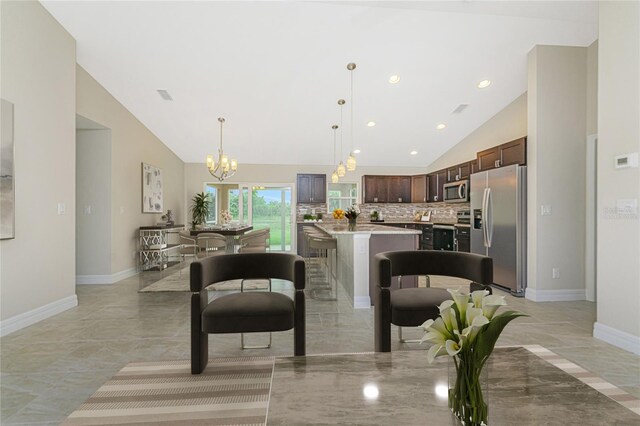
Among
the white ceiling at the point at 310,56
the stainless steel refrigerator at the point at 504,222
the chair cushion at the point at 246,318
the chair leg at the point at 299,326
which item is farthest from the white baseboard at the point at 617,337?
the white ceiling at the point at 310,56

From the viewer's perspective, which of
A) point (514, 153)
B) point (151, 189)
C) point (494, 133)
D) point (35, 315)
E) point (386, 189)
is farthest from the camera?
point (386, 189)

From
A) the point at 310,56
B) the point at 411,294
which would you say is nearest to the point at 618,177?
the point at 411,294

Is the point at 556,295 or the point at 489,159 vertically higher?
the point at 489,159

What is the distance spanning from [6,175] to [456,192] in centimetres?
702

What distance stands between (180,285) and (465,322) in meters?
4.94

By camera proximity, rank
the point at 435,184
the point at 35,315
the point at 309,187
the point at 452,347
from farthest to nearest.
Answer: the point at 309,187, the point at 435,184, the point at 35,315, the point at 452,347

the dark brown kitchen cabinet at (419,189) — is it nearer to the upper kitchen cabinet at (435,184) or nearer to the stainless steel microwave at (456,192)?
the upper kitchen cabinet at (435,184)

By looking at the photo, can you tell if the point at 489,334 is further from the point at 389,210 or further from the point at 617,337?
the point at 389,210

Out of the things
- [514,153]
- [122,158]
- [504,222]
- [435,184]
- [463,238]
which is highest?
[122,158]

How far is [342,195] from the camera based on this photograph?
9.03m

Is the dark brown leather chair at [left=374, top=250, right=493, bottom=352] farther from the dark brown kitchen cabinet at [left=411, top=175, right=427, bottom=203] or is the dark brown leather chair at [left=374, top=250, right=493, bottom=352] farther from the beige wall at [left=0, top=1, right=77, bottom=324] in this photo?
the dark brown kitchen cabinet at [left=411, top=175, right=427, bottom=203]

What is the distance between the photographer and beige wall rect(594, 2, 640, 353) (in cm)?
276

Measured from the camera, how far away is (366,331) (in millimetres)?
3156

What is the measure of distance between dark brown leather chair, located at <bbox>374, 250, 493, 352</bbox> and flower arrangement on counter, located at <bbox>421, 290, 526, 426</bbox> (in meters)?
1.26
